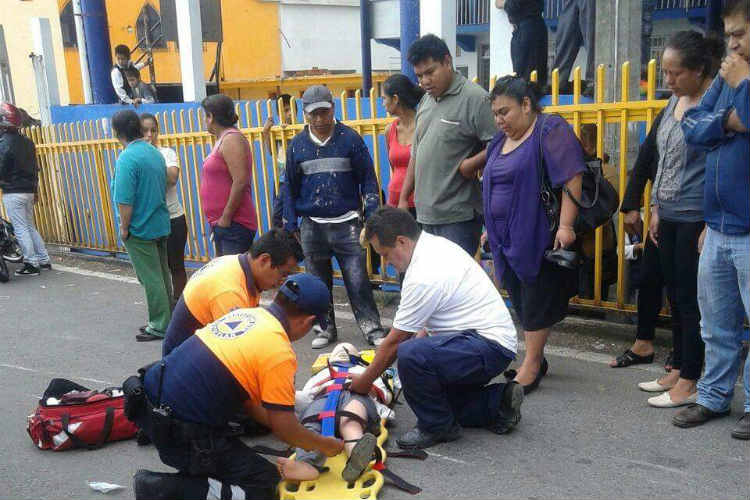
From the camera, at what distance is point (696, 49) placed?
3639mm

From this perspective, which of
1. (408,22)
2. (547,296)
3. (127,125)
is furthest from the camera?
(408,22)

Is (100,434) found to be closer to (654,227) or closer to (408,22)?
(654,227)

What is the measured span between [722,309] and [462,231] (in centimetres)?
176

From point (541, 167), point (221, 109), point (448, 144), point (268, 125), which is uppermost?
point (221, 109)

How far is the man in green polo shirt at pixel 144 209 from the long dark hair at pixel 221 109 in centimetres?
71

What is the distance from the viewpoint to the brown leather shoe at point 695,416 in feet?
12.2

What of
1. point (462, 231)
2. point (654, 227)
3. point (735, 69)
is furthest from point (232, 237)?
point (735, 69)

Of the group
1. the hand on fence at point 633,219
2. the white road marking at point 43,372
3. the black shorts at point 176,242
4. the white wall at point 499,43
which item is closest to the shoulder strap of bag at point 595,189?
the hand on fence at point 633,219

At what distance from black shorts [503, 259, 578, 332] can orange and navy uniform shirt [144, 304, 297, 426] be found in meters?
1.71

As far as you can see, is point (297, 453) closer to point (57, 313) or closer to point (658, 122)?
point (658, 122)

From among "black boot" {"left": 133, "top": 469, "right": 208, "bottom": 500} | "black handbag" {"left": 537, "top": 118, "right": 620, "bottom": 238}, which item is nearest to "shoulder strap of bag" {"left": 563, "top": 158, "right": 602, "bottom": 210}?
"black handbag" {"left": 537, "top": 118, "right": 620, "bottom": 238}

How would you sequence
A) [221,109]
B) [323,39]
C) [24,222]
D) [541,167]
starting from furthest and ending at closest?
[323,39] → [24,222] → [221,109] → [541,167]

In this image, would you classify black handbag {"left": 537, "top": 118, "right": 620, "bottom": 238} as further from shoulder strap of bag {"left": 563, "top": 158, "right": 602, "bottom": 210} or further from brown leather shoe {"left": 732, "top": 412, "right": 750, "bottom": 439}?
brown leather shoe {"left": 732, "top": 412, "right": 750, "bottom": 439}

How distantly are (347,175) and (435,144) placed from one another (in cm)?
84
